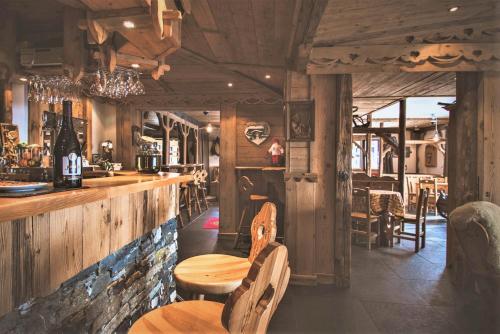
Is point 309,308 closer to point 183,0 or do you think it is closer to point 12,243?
point 12,243

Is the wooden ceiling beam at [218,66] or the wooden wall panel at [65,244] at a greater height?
the wooden ceiling beam at [218,66]

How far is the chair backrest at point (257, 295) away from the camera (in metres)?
0.79

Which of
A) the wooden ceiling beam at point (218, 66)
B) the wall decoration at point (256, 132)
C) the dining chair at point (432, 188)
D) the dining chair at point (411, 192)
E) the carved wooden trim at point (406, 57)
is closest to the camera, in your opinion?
the carved wooden trim at point (406, 57)

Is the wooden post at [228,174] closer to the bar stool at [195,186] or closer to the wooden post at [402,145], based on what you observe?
the bar stool at [195,186]

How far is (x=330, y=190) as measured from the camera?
3227 mm

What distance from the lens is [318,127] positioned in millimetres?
3225

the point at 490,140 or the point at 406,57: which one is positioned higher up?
the point at 406,57

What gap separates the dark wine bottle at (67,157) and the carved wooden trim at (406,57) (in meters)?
2.32

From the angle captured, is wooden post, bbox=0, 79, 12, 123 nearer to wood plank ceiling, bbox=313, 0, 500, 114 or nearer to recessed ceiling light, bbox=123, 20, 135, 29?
recessed ceiling light, bbox=123, 20, 135, 29

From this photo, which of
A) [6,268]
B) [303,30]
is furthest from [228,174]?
[6,268]

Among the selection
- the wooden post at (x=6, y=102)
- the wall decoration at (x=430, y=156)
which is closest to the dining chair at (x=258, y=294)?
the wooden post at (x=6, y=102)

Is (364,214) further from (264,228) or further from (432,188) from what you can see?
(432,188)

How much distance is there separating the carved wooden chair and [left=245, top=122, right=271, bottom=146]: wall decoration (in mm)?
3326

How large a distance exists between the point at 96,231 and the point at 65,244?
A: 0.20m
